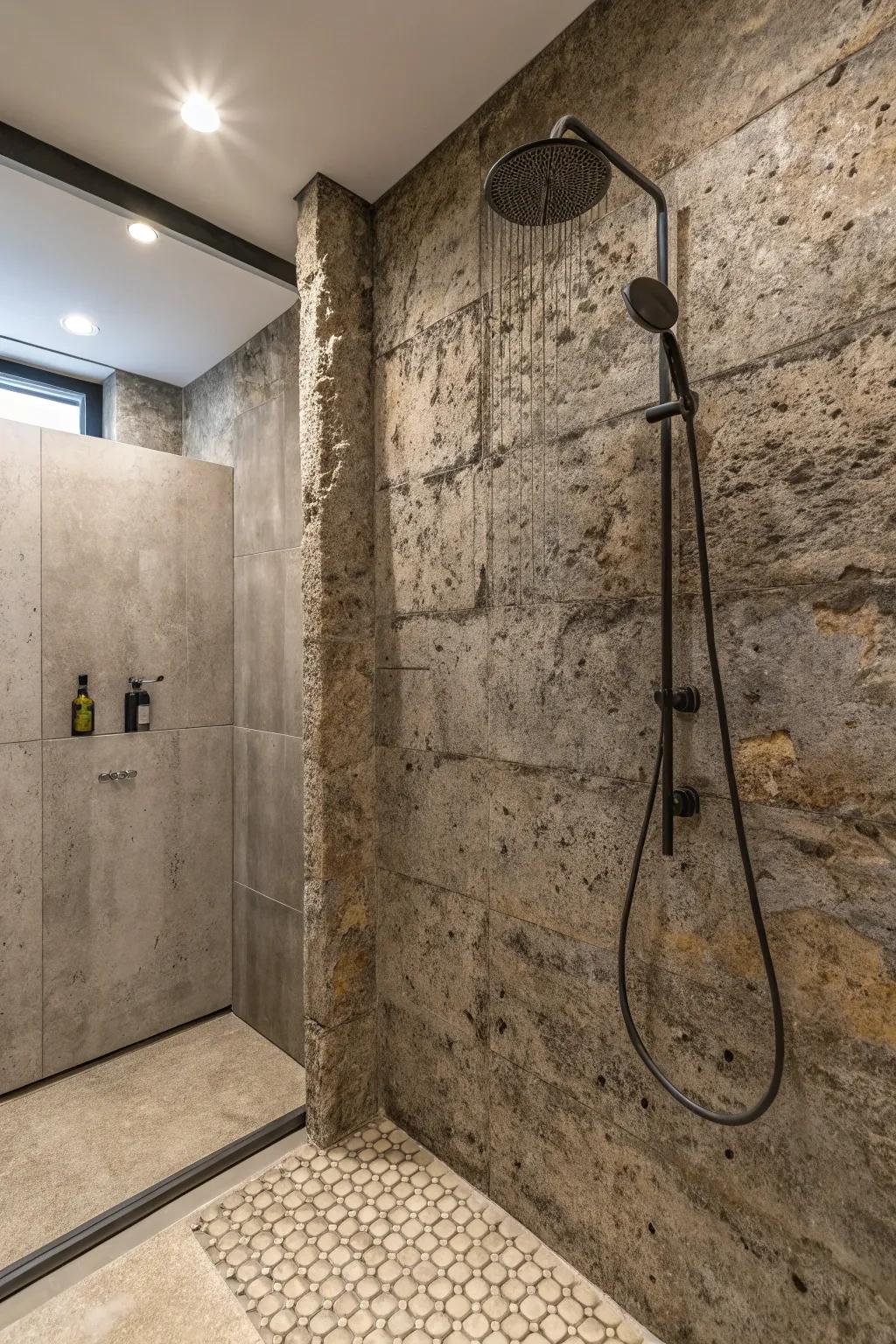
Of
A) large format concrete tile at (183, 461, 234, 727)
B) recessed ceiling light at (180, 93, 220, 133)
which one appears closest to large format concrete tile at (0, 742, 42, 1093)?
large format concrete tile at (183, 461, 234, 727)

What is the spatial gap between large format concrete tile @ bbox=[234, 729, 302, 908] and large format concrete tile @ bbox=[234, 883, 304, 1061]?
70 millimetres

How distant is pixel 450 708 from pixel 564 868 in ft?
1.61

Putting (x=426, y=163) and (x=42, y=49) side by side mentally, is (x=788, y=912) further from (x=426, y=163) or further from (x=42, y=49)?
(x=42, y=49)

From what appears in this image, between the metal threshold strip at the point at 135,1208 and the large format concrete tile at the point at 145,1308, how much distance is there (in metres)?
0.08

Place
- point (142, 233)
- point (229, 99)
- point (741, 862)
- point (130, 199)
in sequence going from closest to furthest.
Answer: point (741, 862)
point (229, 99)
point (130, 199)
point (142, 233)

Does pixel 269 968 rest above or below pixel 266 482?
below

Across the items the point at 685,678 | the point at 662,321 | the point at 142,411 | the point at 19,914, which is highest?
the point at 142,411

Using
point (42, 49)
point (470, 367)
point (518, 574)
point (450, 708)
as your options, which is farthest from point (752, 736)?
point (42, 49)

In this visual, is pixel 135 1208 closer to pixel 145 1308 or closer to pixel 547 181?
pixel 145 1308

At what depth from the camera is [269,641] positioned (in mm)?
2492

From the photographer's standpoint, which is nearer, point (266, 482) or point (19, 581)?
point (19, 581)

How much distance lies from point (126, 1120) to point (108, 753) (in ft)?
3.78

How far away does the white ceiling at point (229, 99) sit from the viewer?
137 centimetres

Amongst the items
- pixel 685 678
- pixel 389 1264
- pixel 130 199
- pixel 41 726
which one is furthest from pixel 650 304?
pixel 41 726
